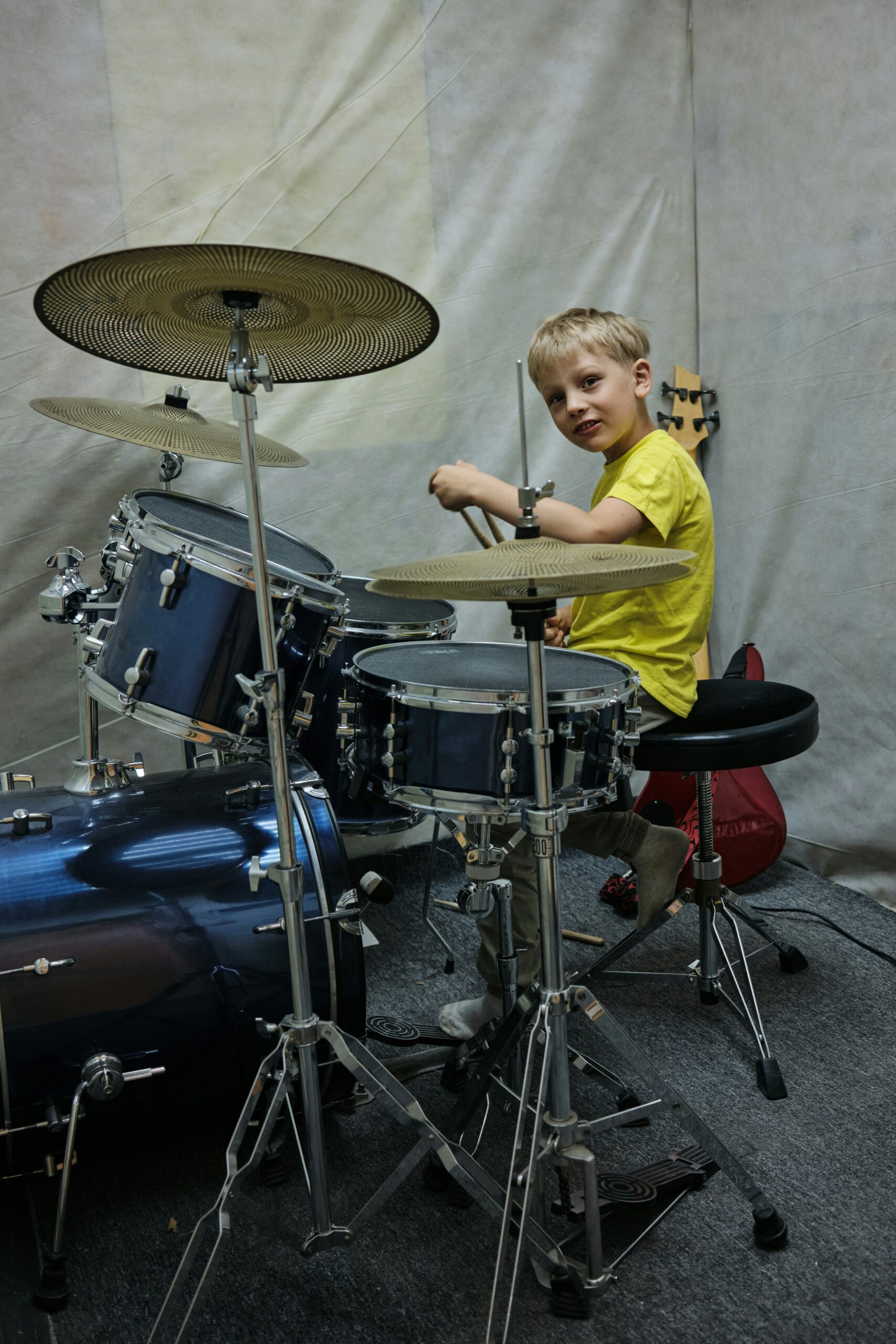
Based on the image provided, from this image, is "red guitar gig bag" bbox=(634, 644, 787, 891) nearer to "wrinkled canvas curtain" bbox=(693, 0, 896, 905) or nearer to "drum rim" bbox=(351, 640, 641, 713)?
"wrinkled canvas curtain" bbox=(693, 0, 896, 905)

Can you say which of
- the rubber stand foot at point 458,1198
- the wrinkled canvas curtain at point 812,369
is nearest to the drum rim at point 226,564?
the rubber stand foot at point 458,1198

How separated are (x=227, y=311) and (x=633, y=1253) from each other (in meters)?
1.23

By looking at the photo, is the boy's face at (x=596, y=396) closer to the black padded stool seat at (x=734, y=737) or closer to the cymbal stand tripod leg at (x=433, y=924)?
the black padded stool seat at (x=734, y=737)

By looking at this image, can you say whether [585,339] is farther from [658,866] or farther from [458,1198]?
[458,1198]

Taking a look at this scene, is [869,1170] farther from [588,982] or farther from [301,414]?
[301,414]

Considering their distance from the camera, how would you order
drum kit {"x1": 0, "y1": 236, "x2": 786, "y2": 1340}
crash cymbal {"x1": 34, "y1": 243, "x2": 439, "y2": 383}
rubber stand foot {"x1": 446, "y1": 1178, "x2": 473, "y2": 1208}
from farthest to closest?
rubber stand foot {"x1": 446, "y1": 1178, "x2": 473, "y2": 1208} → drum kit {"x1": 0, "y1": 236, "x2": 786, "y2": 1340} → crash cymbal {"x1": 34, "y1": 243, "x2": 439, "y2": 383}

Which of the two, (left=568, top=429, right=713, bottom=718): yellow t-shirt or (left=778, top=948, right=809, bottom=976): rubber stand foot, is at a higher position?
(left=568, top=429, right=713, bottom=718): yellow t-shirt

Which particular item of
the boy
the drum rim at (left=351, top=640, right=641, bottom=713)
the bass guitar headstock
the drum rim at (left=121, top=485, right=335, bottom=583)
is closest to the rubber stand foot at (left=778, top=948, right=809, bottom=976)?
the boy

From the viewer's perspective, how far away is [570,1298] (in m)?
1.13

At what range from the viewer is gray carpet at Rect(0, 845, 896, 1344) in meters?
1.13

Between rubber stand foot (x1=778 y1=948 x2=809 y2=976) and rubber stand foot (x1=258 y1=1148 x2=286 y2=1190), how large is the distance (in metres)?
0.99

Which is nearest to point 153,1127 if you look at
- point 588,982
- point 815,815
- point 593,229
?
point 588,982

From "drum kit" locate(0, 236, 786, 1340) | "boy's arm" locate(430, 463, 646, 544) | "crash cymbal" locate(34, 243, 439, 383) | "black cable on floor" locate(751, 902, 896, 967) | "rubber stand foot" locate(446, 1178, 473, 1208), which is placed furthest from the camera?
"black cable on floor" locate(751, 902, 896, 967)

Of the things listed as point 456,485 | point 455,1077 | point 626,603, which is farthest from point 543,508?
point 455,1077
